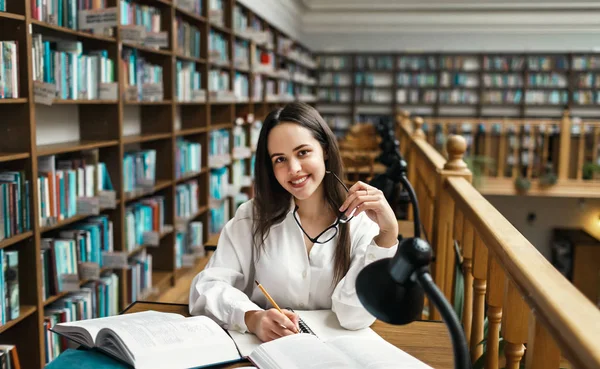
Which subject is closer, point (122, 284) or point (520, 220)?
point (122, 284)

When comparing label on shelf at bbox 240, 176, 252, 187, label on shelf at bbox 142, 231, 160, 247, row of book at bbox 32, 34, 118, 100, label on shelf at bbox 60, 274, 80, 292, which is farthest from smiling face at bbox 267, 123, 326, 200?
label on shelf at bbox 240, 176, 252, 187

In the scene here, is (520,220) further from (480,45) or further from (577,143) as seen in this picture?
(480,45)

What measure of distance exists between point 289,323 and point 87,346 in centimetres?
37

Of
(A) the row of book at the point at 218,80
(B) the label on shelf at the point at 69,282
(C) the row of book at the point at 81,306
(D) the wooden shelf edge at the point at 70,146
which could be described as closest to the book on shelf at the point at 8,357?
(C) the row of book at the point at 81,306

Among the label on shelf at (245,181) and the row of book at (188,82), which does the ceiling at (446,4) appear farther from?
the row of book at (188,82)

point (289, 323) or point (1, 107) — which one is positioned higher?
point (1, 107)

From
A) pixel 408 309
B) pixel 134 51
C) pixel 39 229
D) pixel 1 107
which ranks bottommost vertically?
pixel 39 229

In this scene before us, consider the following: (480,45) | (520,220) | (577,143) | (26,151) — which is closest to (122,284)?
(26,151)

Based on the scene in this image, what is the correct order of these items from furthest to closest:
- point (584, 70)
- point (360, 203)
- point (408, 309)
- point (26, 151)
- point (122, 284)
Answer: point (584, 70)
point (122, 284)
point (26, 151)
point (360, 203)
point (408, 309)

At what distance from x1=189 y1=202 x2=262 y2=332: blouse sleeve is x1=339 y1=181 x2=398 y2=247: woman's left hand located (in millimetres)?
304

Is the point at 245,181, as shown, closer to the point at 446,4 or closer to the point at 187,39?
the point at 187,39

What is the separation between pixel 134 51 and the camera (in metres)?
3.54

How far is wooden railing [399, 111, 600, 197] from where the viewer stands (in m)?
7.70

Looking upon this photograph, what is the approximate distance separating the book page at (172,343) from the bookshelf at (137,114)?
4.80 feet
